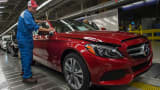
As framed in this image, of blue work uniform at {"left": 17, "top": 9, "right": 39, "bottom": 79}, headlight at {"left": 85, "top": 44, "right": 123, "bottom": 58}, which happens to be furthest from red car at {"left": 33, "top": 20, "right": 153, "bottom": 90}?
blue work uniform at {"left": 17, "top": 9, "right": 39, "bottom": 79}

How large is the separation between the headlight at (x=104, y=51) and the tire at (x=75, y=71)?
24 cm

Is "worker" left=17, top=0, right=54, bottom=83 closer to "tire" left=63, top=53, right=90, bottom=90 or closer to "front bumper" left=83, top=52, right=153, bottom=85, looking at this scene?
"tire" left=63, top=53, right=90, bottom=90

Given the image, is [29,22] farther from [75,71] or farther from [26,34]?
[75,71]

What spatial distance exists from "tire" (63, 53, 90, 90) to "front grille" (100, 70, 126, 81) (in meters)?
0.24

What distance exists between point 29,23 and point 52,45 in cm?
59

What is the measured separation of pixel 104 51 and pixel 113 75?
0.33 m

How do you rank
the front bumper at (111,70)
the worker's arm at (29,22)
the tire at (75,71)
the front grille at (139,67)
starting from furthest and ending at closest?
the worker's arm at (29,22) < the tire at (75,71) < the front grille at (139,67) < the front bumper at (111,70)

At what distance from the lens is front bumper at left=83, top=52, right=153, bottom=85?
1.58 meters

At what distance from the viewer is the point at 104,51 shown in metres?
1.66

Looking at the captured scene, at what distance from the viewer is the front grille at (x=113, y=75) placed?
5.30ft

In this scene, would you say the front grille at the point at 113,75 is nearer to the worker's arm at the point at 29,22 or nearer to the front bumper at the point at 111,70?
the front bumper at the point at 111,70

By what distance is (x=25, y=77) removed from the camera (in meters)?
2.66

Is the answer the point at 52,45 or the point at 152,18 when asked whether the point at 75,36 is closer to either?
the point at 52,45

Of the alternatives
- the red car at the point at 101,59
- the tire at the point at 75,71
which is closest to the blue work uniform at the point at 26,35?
the red car at the point at 101,59
